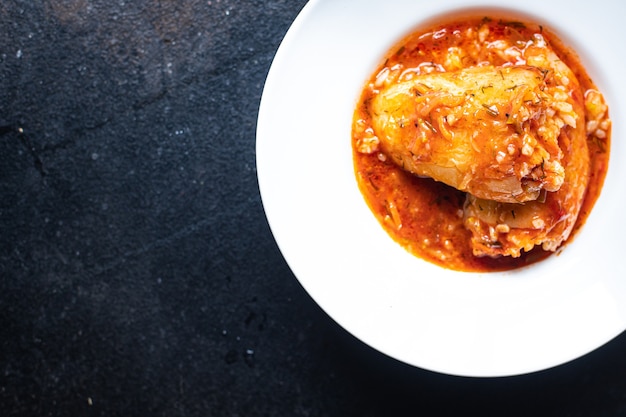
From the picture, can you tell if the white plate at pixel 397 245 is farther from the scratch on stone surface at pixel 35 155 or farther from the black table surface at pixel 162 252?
the scratch on stone surface at pixel 35 155

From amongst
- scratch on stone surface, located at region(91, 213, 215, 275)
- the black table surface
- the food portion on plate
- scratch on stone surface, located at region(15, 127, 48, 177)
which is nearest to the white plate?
the food portion on plate

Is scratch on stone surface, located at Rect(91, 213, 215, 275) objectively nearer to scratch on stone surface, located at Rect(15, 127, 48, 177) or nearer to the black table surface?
the black table surface

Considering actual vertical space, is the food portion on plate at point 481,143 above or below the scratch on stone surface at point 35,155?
above

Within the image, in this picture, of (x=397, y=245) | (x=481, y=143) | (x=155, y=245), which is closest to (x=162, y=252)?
(x=155, y=245)

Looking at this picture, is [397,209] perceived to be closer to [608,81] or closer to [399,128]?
[399,128]

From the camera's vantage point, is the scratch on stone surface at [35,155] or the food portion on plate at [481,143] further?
the scratch on stone surface at [35,155]

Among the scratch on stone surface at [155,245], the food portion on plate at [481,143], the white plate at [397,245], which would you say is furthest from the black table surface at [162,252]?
the food portion on plate at [481,143]
